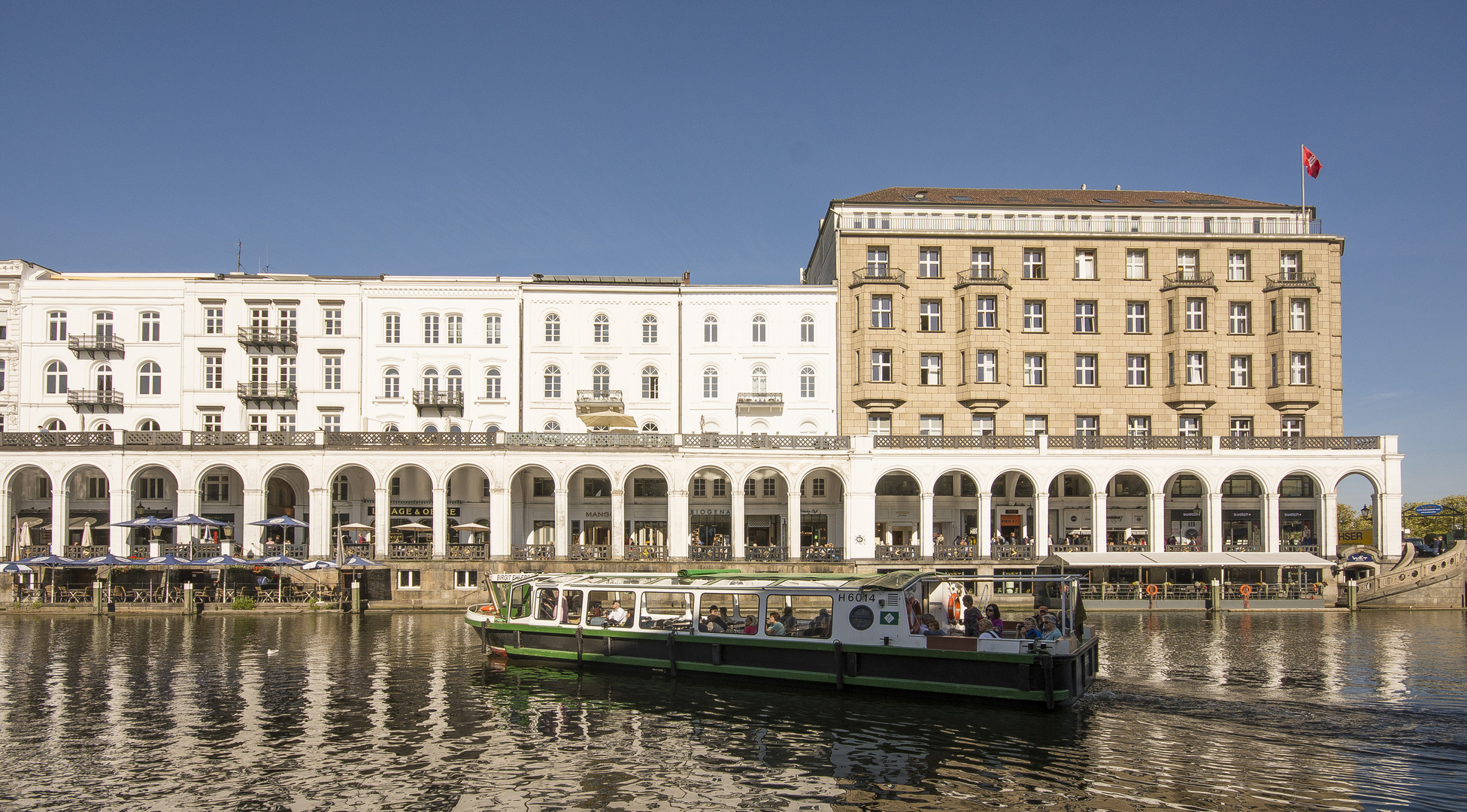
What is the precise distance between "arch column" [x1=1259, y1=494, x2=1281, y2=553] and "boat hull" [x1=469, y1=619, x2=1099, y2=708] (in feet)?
111

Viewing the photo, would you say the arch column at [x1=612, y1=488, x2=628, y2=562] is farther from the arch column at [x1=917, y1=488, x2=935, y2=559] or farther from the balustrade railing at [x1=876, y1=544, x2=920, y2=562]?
the arch column at [x1=917, y1=488, x2=935, y2=559]

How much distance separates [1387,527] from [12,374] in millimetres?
79435

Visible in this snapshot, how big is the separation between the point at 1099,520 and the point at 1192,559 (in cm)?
535

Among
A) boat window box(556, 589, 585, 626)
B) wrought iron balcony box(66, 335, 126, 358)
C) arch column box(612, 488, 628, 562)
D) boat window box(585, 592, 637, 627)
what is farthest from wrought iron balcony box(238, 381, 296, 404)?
boat window box(585, 592, 637, 627)

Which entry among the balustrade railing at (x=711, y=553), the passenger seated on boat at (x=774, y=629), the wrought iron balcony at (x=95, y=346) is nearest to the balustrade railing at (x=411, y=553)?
the balustrade railing at (x=711, y=553)

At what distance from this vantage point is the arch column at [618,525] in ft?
171

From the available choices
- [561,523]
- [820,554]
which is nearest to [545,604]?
[561,523]

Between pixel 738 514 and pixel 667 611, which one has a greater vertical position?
pixel 738 514

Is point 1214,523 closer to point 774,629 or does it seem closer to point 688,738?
point 774,629

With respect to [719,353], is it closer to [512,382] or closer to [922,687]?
[512,382]

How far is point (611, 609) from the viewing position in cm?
3178

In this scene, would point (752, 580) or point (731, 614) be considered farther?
point (752, 580)

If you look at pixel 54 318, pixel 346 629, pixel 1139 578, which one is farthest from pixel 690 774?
pixel 54 318

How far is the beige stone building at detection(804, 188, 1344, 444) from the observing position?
190 feet
